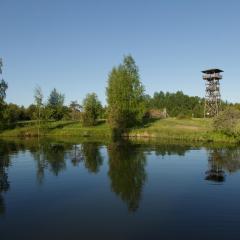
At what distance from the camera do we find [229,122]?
70750mm

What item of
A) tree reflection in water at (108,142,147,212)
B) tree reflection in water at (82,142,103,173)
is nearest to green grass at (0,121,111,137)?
tree reflection in water at (82,142,103,173)

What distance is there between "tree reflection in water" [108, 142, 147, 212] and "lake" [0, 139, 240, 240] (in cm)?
8

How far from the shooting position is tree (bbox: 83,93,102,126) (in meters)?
105

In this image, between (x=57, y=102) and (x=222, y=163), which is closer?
(x=222, y=163)

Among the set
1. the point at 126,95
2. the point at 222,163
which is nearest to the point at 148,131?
the point at 126,95

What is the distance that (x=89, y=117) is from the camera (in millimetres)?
105062

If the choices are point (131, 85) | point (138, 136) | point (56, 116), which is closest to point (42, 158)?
point (138, 136)

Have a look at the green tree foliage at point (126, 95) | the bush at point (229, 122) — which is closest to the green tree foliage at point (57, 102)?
the green tree foliage at point (126, 95)

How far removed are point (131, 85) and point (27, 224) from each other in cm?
7922

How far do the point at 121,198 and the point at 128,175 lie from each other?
32.1ft

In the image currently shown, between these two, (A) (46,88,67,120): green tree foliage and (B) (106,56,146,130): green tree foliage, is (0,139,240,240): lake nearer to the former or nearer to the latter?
(B) (106,56,146,130): green tree foliage

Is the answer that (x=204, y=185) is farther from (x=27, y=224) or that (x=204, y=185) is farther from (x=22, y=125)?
(x=22, y=125)

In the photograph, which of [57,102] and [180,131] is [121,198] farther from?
[57,102]

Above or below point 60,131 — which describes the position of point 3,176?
below
